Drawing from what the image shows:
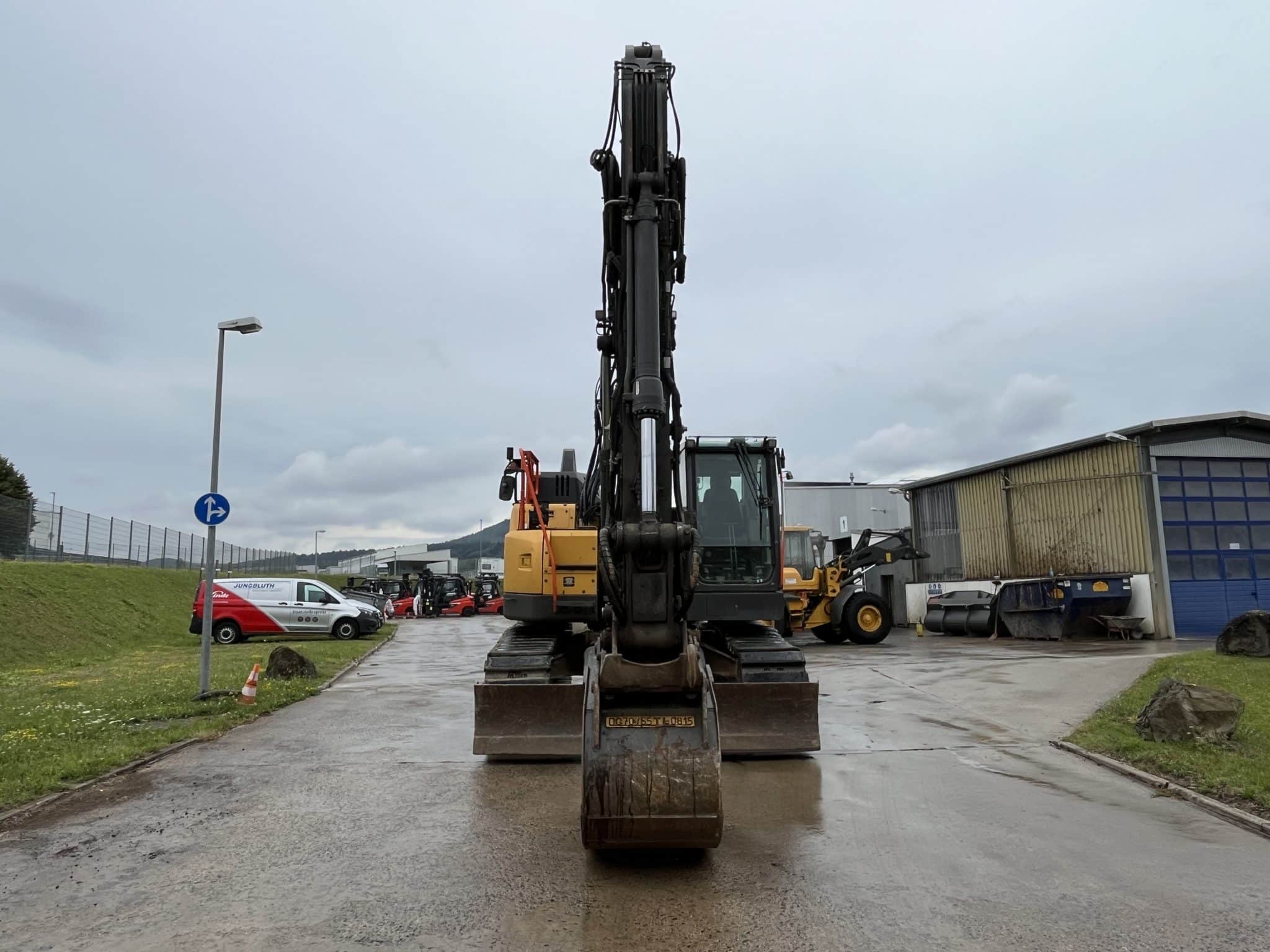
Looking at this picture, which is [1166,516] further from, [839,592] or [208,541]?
[208,541]

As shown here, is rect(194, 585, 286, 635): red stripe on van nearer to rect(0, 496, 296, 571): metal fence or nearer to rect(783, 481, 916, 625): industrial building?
rect(0, 496, 296, 571): metal fence

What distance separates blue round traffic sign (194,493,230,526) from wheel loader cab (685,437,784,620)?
22.6ft

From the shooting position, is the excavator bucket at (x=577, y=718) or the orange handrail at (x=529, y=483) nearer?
the excavator bucket at (x=577, y=718)

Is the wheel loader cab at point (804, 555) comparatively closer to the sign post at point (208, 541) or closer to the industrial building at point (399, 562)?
the sign post at point (208, 541)

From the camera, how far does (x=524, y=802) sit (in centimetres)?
686

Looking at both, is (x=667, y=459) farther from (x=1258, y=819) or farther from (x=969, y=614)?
(x=969, y=614)

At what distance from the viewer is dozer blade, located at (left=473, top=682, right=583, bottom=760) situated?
8.08m

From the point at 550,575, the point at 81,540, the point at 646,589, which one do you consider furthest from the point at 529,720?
the point at 81,540

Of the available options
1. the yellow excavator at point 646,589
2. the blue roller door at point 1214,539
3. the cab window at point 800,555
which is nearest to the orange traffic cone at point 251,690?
the yellow excavator at point 646,589

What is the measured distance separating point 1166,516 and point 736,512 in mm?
18358

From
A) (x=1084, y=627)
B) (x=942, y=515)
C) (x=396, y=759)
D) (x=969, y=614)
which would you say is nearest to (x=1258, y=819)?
(x=396, y=759)

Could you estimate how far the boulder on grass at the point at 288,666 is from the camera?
1459 centimetres

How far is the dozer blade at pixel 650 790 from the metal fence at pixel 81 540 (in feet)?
84.4

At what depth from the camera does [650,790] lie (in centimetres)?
489
